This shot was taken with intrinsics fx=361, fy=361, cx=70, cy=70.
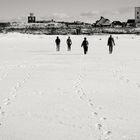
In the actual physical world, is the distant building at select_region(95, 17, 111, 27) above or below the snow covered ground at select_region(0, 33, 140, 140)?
above

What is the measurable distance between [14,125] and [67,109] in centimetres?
185

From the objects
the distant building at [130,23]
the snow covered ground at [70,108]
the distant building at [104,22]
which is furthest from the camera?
the distant building at [104,22]

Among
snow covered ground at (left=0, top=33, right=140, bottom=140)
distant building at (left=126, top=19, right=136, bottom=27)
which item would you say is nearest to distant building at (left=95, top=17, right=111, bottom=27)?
distant building at (left=126, top=19, right=136, bottom=27)

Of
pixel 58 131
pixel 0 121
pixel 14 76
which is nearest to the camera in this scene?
pixel 58 131

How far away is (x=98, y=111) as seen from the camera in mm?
8641

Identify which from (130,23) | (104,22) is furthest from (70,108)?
(130,23)

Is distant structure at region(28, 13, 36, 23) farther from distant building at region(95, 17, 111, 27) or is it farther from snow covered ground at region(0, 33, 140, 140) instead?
snow covered ground at region(0, 33, 140, 140)

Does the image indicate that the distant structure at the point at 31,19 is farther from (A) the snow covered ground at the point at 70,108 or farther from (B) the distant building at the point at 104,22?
(A) the snow covered ground at the point at 70,108

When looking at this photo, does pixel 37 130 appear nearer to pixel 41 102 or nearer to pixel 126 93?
pixel 41 102

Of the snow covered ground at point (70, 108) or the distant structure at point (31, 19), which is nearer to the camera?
the snow covered ground at point (70, 108)

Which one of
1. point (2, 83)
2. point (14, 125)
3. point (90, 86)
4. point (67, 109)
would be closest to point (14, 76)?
point (2, 83)

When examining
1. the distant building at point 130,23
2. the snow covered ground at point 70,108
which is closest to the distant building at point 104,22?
the distant building at point 130,23

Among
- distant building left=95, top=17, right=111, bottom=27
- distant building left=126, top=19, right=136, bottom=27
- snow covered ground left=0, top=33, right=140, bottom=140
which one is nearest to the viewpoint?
snow covered ground left=0, top=33, right=140, bottom=140

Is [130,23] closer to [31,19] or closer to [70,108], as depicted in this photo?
[31,19]
